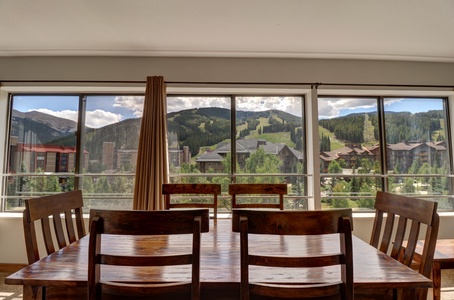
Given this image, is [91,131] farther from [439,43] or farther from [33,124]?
[439,43]

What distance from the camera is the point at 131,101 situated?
3.11m

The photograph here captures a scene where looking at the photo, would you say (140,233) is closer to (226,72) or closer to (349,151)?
(226,72)

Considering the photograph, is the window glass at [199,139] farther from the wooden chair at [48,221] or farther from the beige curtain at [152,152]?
→ the wooden chair at [48,221]

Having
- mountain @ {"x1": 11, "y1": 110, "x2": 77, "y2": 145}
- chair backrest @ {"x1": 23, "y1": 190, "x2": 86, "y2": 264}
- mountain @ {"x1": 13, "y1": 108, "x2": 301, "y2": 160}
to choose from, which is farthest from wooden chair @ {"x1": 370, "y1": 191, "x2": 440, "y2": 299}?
mountain @ {"x1": 11, "y1": 110, "x2": 77, "y2": 145}

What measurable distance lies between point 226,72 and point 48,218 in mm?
2284

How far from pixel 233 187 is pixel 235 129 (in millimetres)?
Result: 1218

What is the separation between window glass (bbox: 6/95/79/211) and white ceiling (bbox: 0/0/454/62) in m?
0.64

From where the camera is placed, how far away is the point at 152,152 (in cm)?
267

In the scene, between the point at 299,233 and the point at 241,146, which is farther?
the point at 241,146

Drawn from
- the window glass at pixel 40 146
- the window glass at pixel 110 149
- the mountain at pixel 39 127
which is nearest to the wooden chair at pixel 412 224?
the window glass at pixel 110 149

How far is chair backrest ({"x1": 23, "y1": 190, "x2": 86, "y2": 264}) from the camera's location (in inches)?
46.6

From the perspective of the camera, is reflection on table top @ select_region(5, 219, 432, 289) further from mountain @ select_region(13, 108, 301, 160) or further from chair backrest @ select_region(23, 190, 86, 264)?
mountain @ select_region(13, 108, 301, 160)

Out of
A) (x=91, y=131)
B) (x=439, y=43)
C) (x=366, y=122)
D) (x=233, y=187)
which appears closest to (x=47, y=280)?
(x=233, y=187)

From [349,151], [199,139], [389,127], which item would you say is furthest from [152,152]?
[389,127]
